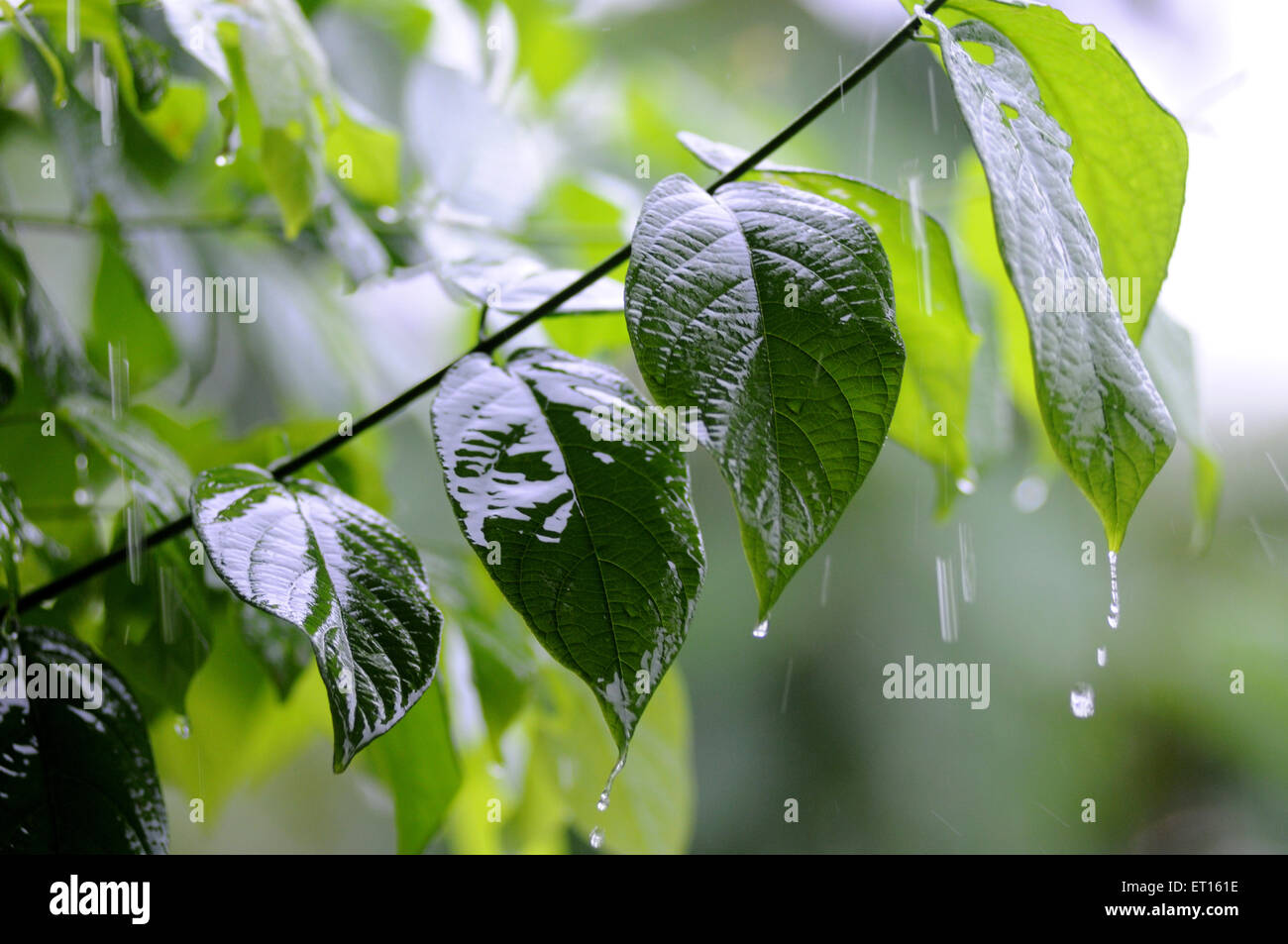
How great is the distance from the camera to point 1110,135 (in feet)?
0.76

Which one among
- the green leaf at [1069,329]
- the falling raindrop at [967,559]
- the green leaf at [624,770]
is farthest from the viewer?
the falling raindrop at [967,559]

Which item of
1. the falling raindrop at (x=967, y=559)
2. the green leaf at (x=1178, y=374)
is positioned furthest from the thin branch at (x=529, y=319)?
the falling raindrop at (x=967, y=559)

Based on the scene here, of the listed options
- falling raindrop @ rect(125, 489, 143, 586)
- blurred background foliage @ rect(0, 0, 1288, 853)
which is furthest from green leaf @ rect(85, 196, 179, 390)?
falling raindrop @ rect(125, 489, 143, 586)

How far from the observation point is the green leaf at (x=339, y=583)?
0.18 metres

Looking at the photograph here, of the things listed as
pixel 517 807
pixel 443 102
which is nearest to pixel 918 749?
pixel 517 807

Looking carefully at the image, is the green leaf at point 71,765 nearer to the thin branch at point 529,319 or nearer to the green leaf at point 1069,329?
the thin branch at point 529,319

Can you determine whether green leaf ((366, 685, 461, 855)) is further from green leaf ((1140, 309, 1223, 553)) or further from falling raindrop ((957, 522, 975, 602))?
falling raindrop ((957, 522, 975, 602))

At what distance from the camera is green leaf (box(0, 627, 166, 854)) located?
0.25 m

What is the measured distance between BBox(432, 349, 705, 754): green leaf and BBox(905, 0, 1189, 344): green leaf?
12 centimetres

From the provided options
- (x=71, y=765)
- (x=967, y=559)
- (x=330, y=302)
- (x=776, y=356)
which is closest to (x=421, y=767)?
(x=71, y=765)

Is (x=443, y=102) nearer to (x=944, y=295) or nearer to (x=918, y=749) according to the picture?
(x=944, y=295)

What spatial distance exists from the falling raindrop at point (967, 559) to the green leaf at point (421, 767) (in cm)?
145
